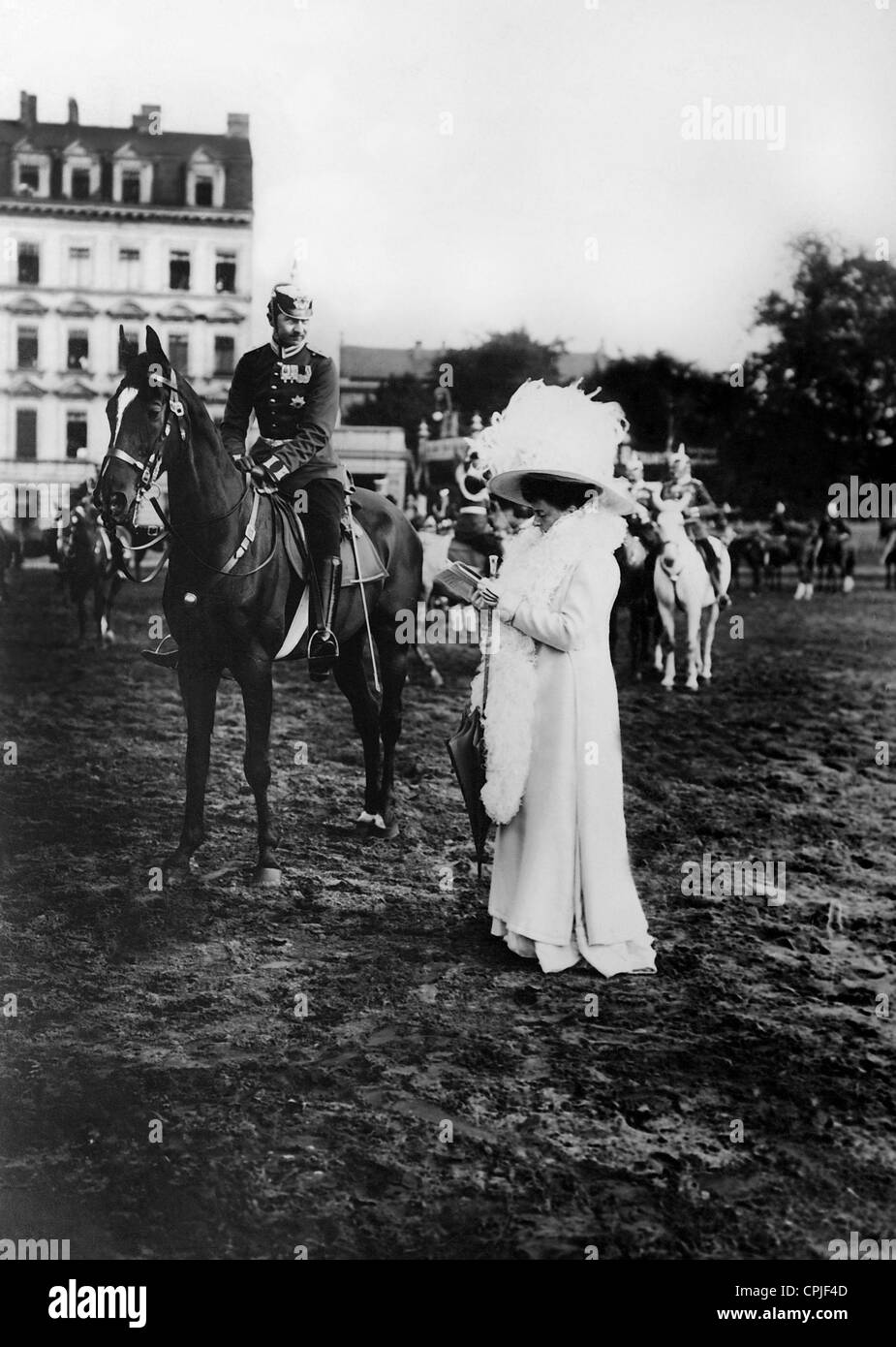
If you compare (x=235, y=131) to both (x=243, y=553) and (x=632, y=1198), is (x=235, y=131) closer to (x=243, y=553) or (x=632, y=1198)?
(x=243, y=553)

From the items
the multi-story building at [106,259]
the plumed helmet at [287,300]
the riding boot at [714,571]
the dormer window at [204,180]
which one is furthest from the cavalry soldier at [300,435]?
the riding boot at [714,571]

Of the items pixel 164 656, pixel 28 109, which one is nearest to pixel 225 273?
pixel 28 109

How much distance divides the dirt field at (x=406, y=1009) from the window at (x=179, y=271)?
46.0 inches

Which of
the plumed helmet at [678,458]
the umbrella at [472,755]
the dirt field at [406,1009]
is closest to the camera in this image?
the dirt field at [406,1009]

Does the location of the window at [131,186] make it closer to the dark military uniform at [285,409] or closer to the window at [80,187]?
the window at [80,187]

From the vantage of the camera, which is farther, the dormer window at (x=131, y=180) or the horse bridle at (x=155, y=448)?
the dormer window at (x=131, y=180)

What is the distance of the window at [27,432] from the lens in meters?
4.88

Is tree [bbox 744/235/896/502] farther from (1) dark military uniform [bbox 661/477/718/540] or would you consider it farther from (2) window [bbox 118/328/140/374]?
(2) window [bbox 118/328/140/374]

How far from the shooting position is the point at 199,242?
498 centimetres

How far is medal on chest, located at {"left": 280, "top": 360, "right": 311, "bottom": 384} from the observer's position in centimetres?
496

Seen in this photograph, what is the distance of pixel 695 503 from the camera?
6.42m

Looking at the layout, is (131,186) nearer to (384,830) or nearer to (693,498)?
(384,830)
